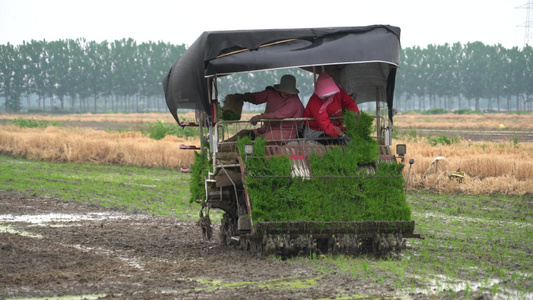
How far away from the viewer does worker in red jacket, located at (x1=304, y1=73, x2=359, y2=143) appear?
10.5 metres

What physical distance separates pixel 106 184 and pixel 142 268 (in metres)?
13.6

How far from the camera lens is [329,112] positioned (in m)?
10.9

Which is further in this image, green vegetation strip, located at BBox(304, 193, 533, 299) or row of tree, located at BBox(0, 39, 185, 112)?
row of tree, located at BBox(0, 39, 185, 112)

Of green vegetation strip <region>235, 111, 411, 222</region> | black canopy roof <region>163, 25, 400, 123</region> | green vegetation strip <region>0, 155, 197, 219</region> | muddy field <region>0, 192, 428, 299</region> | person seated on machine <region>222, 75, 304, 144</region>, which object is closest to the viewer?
muddy field <region>0, 192, 428, 299</region>

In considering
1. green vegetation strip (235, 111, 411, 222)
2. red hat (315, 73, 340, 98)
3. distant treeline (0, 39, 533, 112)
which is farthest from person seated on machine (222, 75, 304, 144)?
distant treeline (0, 39, 533, 112)

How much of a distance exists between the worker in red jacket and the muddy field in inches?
78.9

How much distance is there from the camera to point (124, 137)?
3812 cm

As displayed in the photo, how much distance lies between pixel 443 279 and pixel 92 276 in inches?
162

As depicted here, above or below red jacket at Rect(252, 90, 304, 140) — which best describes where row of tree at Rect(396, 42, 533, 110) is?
above

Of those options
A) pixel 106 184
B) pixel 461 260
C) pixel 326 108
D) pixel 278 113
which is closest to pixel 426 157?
pixel 106 184

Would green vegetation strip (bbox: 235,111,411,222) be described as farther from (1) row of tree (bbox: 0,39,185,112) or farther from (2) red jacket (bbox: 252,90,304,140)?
(1) row of tree (bbox: 0,39,185,112)

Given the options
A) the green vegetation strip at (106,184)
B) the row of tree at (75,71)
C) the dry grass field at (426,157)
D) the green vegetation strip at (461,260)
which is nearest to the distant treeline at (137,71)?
Answer: the row of tree at (75,71)

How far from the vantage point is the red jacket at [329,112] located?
1057cm

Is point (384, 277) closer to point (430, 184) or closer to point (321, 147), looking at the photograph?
point (321, 147)
